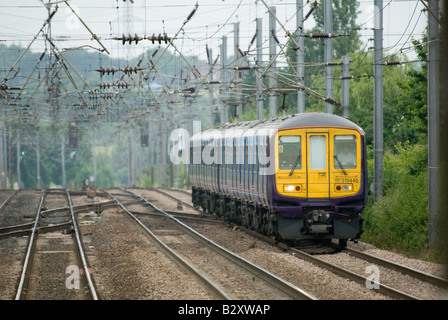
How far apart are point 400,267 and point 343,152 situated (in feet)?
12.9

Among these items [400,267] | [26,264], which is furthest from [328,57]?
[26,264]

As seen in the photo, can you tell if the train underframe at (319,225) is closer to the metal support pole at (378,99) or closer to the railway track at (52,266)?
the metal support pole at (378,99)

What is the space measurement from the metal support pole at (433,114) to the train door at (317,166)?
7.92ft

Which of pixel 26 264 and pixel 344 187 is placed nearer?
pixel 26 264

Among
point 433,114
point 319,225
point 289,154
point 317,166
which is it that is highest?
point 433,114

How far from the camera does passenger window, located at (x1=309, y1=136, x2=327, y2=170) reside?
16.3 meters

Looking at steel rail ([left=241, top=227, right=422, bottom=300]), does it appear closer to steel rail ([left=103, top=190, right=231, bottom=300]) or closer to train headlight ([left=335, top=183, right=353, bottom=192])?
train headlight ([left=335, top=183, right=353, bottom=192])

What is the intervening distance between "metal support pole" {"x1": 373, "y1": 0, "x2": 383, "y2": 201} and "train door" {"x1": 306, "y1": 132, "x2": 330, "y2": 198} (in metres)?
3.21

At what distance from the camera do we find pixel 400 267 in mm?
13164

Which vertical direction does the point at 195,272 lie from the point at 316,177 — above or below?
below

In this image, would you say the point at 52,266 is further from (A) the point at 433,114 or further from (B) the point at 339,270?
(A) the point at 433,114

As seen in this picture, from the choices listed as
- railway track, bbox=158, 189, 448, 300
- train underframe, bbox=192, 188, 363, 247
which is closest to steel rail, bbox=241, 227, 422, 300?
railway track, bbox=158, 189, 448, 300

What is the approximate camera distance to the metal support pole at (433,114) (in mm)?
14688
